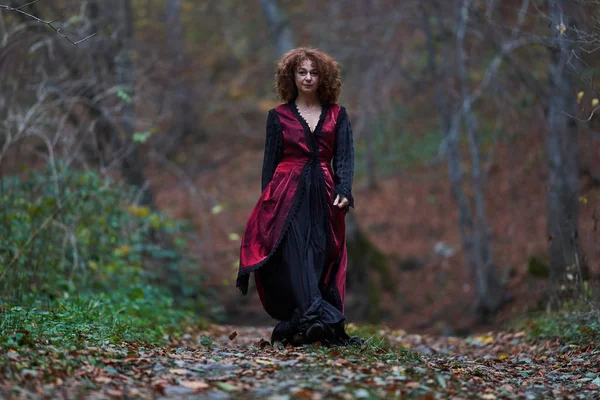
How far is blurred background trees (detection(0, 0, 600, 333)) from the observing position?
834cm

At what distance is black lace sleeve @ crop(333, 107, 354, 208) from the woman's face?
0.31 metres

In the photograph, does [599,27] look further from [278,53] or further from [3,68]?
[278,53]

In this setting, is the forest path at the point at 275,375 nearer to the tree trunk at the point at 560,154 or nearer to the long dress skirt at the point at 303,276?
the long dress skirt at the point at 303,276

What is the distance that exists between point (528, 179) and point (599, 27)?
32.0ft

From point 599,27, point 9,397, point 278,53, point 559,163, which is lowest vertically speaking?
point 9,397

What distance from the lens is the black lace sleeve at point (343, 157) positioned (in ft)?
18.9

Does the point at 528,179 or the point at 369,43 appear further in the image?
the point at 528,179

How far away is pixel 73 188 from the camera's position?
28.0 feet

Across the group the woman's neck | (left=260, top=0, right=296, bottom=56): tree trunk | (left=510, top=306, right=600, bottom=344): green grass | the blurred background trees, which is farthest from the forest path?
(left=260, top=0, right=296, bottom=56): tree trunk

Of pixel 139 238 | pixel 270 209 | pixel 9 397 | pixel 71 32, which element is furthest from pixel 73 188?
pixel 9 397

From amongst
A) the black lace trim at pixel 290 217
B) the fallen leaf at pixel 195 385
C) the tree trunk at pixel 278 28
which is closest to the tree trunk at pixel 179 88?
the tree trunk at pixel 278 28

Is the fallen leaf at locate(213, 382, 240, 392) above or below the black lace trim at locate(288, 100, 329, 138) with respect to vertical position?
below

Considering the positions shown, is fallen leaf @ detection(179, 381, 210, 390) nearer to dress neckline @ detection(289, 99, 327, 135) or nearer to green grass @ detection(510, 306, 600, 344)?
dress neckline @ detection(289, 99, 327, 135)

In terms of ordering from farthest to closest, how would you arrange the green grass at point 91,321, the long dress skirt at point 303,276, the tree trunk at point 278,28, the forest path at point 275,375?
1. the tree trunk at point 278,28
2. the long dress skirt at point 303,276
3. the green grass at point 91,321
4. the forest path at point 275,375
